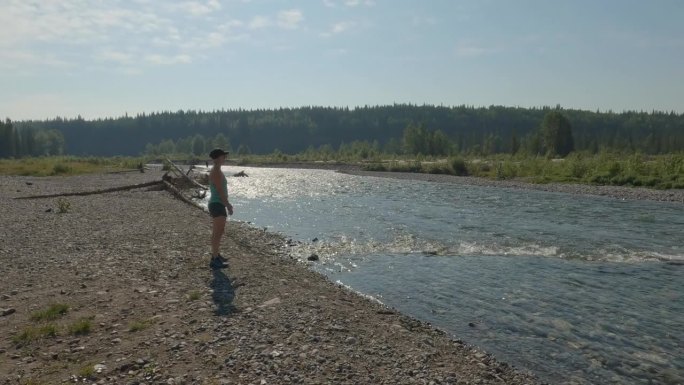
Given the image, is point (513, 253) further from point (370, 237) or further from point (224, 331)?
point (224, 331)

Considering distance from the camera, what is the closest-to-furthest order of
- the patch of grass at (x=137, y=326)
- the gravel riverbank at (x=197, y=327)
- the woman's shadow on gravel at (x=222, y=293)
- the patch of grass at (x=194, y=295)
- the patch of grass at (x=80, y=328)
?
the gravel riverbank at (x=197, y=327) < the patch of grass at (x=80, y=328) < the patch of grass at (x=137, y=326) < the woman's shadow on gravel at (x=222, y=293) < the patch of grass at (x=194, y=295)

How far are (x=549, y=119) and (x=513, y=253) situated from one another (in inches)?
4356

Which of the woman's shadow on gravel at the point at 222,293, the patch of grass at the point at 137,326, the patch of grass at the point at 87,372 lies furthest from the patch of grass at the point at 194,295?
the patch of grass at the point at 87,372

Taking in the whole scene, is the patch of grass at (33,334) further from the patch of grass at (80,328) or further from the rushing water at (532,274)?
the rushing water at (532,274)

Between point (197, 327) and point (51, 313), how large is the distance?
297 cm

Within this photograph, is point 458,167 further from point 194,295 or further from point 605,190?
point 194,295

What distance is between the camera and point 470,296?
47.8 ft

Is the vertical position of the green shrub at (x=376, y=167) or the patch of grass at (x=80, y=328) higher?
the patch of grass at (x=80, y=328)

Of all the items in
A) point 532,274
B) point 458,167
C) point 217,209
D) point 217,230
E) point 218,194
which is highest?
point 218,194

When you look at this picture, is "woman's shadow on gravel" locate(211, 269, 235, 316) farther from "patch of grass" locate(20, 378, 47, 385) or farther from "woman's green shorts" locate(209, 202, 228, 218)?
"patch of grass" locate(20, 378, 47, 385)

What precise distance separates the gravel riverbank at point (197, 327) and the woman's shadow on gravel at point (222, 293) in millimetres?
27

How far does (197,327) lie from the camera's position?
386 inches

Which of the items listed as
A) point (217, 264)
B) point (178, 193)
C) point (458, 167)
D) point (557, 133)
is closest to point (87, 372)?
point (217, 264)

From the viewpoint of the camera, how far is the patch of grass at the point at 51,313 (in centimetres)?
1002
